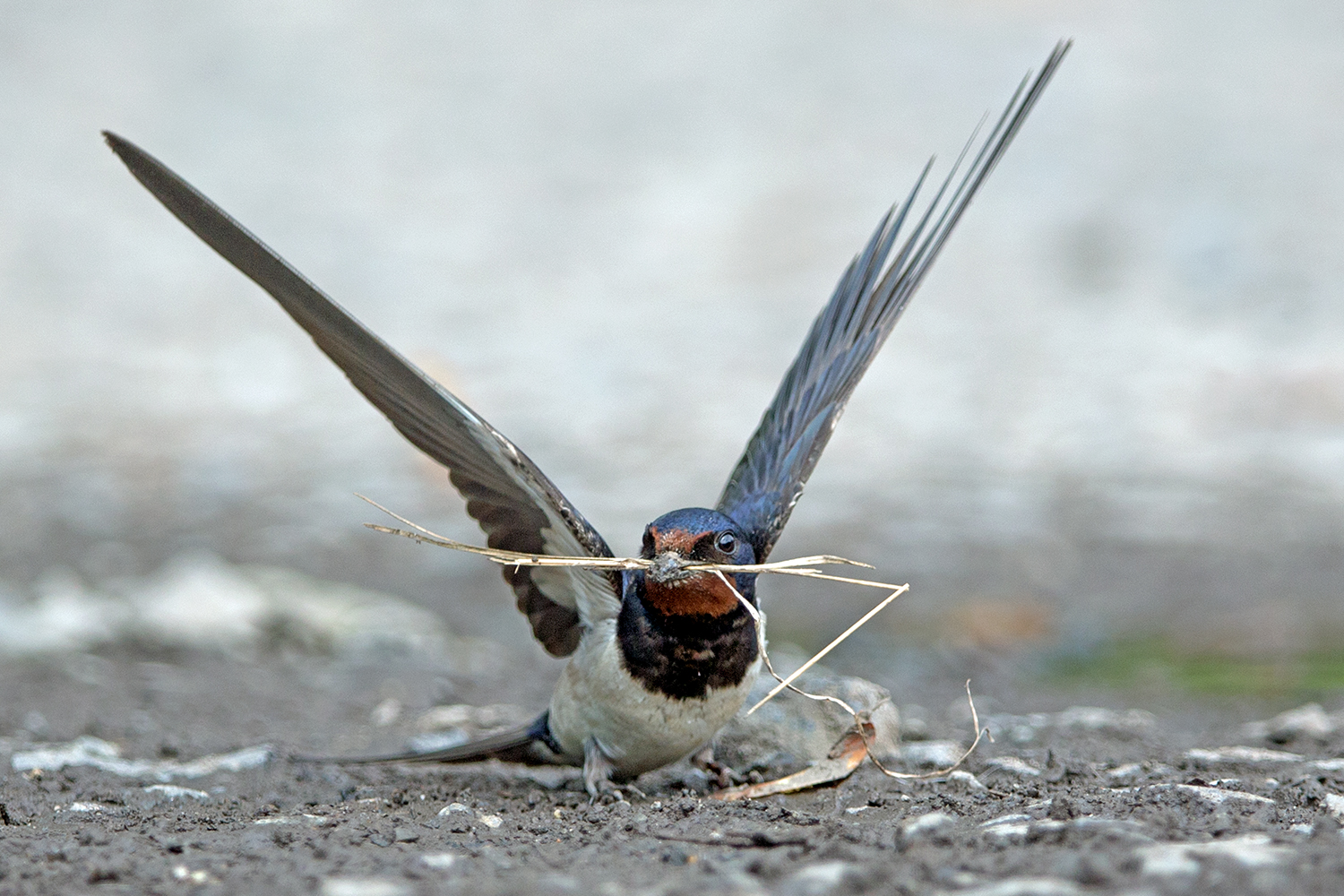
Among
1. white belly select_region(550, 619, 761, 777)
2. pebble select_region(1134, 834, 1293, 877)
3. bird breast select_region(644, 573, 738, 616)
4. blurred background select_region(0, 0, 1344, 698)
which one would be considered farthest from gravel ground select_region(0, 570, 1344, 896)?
blurred background select_region(0, 0, 1344, 698)

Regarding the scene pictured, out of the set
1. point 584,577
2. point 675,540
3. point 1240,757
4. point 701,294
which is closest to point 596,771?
point 584,577

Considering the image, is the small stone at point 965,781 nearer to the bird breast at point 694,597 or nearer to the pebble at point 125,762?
the bird breast at point 694,597

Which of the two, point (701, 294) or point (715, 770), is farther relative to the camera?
point (701, 294)

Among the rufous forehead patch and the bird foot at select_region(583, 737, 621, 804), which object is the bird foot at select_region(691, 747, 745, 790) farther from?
the rufous forehead patch

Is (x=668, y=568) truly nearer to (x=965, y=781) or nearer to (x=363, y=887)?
(x=965, y=781)

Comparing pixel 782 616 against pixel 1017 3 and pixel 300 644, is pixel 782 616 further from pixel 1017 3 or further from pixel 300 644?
pixel 1017 3

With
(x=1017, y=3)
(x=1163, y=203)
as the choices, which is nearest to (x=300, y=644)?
(x=1163, y=203)
